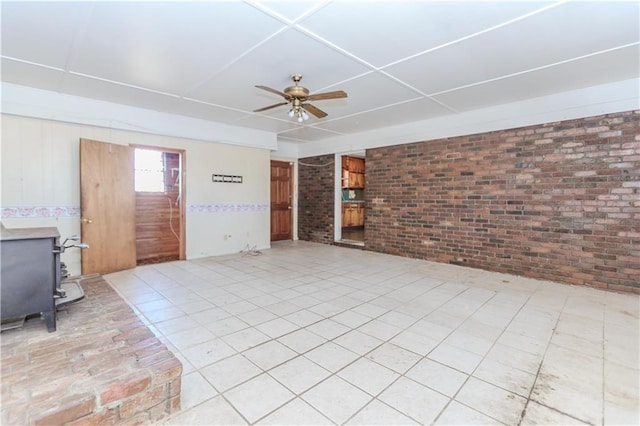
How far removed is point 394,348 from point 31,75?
5034mm

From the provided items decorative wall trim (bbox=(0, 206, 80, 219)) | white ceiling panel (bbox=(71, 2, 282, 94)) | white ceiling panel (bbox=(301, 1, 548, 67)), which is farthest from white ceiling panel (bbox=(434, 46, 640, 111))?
decorative wall trim (bbox=(0, 206, 80, 219))

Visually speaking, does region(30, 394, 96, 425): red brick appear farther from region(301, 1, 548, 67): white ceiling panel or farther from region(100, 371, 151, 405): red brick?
region(301, 1, 548, 67): white ceiling panel

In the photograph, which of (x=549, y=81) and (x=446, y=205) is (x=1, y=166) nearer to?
(x=446, y=205)

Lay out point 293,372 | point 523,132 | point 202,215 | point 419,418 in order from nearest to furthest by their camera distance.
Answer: point 419,418 < point 293,372 < point 523,132 < point 202,215

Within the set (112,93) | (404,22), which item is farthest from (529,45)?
(112,93)

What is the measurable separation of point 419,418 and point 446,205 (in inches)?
166

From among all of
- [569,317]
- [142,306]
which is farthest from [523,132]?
[142,306]

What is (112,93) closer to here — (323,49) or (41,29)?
(41,29)

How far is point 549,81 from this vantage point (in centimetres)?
368

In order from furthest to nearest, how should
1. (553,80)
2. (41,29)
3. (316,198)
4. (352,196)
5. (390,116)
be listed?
(352,196), (316,198), (390,116), (553,80), (41,29)

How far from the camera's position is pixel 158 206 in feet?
19.7

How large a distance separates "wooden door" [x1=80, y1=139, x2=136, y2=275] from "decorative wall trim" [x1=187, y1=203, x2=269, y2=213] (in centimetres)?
113

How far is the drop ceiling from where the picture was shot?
2.33 metres

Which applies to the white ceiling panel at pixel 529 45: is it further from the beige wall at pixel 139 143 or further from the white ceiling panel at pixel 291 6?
the beige wall at pixel 139 143
